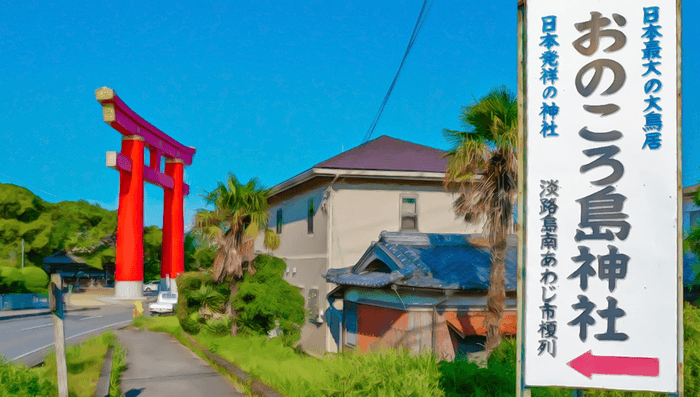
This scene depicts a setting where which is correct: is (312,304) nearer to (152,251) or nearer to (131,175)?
(131,175)

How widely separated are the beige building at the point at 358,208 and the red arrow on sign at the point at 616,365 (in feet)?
47.1

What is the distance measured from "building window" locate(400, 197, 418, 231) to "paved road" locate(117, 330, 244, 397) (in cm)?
→ 763

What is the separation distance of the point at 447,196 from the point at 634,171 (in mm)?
15255

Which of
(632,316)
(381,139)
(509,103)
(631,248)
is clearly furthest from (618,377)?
(381,139)

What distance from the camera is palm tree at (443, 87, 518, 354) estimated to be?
11.3 metres

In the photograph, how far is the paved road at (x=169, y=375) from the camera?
11.5 metres

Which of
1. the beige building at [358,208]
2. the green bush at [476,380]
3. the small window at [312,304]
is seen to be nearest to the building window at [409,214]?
the beige building at [358,208]

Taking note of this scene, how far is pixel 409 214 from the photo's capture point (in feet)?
66.5

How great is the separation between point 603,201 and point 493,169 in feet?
21.7

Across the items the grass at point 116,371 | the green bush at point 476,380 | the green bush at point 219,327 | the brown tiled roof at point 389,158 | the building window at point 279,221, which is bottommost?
the green bush at point 219,327

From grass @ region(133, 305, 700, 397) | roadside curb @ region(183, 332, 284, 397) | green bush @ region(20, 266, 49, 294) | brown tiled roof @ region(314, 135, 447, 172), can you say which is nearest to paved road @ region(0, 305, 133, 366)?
roadside curb @ region(183, 332, 284, 397)

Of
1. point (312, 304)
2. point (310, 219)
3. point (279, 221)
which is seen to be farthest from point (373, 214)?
point (279, 221)

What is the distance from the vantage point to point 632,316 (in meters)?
5.02

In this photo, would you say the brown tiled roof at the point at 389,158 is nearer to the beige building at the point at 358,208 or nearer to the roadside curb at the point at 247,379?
the beige building at the point at 358,208
